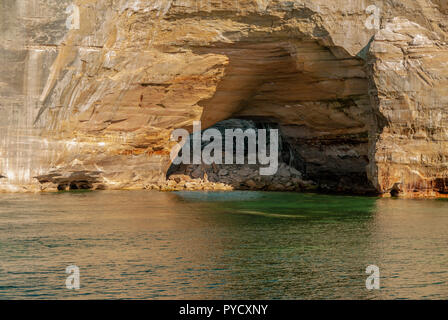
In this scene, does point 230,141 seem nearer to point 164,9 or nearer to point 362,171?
point 362,171

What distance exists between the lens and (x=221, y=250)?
36.6 feet

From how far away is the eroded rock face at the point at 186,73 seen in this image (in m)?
21.9

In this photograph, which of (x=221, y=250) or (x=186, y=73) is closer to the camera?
(x=221, y=250)

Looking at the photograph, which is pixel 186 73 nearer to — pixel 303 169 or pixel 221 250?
pixel 303 169

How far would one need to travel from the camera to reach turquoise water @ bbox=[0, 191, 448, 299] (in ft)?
27.5

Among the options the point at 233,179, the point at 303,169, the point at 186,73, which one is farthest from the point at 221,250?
the point at 303,169

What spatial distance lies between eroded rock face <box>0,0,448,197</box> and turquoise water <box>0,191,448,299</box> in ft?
12.5

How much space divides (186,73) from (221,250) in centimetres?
1436

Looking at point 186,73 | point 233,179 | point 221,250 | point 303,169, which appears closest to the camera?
point 221,250

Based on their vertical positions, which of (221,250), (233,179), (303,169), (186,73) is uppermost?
(186,73)

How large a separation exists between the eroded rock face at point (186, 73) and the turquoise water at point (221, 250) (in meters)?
3.81

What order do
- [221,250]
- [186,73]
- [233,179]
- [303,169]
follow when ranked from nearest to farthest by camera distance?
[221,250], [186,73], [233,179], [303,169]

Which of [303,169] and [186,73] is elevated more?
[186,73]

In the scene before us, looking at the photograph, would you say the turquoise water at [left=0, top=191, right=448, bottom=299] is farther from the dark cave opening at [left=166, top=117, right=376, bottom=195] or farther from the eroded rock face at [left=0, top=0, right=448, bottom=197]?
the dark cave opening at [left=166, top=117, right=376, bottom=195]
